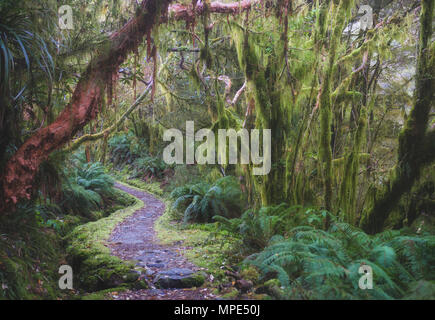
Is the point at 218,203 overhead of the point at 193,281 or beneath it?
overhead

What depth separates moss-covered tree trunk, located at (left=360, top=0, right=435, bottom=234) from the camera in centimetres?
493

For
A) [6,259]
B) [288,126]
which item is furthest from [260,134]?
[6,259]

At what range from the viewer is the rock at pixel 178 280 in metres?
4.18

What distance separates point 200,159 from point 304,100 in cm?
375

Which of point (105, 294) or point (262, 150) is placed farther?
point (262, 150)

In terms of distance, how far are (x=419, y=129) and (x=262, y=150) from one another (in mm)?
2588

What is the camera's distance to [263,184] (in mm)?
6344

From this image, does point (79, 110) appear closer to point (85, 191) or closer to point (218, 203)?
point (218, 203)

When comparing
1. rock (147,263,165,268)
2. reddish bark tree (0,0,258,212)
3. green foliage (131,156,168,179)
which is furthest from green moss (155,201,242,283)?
green foliage (131,156,168,179)

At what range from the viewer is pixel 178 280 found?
4.22m

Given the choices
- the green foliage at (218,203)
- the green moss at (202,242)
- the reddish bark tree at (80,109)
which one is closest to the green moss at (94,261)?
the green moss at (202,242)

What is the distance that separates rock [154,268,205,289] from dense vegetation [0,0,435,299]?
31 cm

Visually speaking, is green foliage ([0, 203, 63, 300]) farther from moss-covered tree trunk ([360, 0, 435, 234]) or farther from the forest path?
moss-covered tree trunk ([360, 0, 435, 234])

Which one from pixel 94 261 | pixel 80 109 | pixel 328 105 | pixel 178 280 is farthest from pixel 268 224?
pixel 80 109
